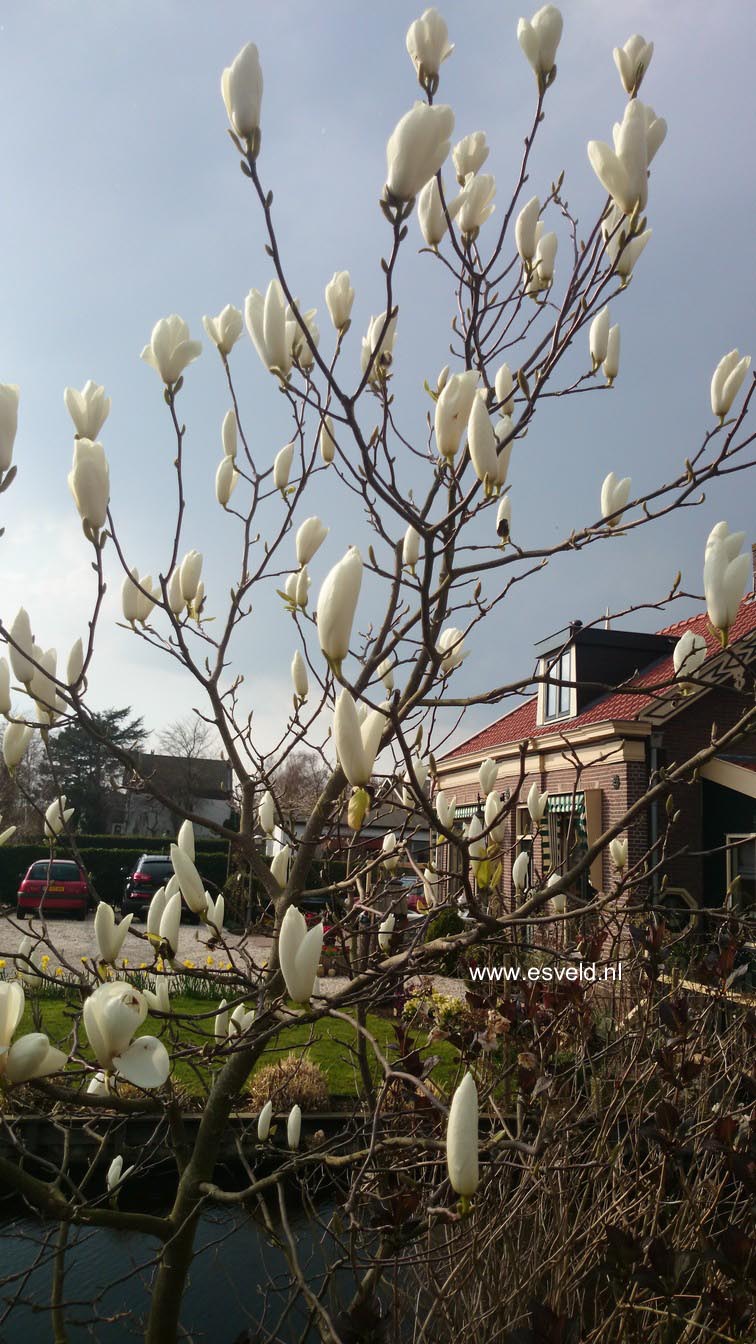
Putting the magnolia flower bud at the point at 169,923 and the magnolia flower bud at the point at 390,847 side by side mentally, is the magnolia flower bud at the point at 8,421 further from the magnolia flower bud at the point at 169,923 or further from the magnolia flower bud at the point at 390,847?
the magnolia flower bud at the point at 390,847

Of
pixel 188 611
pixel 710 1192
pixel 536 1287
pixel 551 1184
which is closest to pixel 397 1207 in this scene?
pixel 536 1287

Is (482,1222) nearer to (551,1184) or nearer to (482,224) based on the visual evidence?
(551,1184)

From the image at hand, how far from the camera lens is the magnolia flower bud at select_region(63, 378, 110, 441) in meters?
1.62

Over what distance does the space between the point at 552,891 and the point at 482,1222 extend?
1696 millimetres

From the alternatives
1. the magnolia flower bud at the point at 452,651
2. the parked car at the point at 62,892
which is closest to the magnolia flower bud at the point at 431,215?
the magnolia flower bud at the point at 452,651

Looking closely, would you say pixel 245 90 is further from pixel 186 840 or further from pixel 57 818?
pixel 57 818

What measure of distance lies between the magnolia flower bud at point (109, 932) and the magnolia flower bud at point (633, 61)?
1815mm

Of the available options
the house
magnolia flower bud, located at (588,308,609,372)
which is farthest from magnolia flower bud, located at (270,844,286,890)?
the house

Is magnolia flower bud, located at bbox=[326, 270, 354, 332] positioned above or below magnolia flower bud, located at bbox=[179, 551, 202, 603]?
above

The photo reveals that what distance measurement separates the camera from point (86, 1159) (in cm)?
464

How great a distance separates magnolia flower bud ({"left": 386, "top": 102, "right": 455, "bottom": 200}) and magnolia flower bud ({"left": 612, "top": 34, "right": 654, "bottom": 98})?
2.05ft

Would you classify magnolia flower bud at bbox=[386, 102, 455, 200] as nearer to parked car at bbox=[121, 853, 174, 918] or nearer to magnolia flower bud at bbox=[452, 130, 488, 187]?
magnolia flower bud at bbox=[452, 130, 488, 187]

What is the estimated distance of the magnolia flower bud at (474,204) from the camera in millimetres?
1938

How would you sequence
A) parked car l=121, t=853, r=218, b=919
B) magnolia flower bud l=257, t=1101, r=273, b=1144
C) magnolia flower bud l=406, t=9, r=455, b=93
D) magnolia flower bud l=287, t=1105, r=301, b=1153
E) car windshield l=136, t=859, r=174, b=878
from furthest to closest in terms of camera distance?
1. car windshield l=136, t=859, r=174, b=878
2. parked car l=121, t=853, r=218, b=919
3. magnolia flower bud l=287, t=1105, r=301, b=1153
4. magnolia flower bud l=257, t=1101, r=273, b=1144
5. magnolia flower bud l=406, t=9, r=455, b=93
